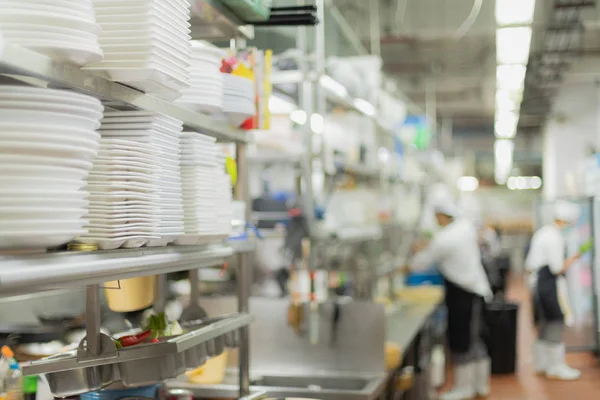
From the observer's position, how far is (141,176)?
1.78 m

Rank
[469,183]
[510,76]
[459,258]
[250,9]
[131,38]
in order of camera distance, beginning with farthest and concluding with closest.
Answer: [469,183] < [510,76] < [459,258] < [250,9] < [131,38]

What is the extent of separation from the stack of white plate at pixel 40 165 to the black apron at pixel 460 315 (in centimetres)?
572

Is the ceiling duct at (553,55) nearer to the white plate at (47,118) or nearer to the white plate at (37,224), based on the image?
the white plate at (47,118)

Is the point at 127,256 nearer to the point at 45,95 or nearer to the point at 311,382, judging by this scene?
the point at 45,95

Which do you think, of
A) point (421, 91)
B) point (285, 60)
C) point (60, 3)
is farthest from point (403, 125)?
point (60, 3)

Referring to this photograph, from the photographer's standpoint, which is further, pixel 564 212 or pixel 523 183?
pixel 523 183

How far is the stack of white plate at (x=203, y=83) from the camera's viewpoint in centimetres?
230

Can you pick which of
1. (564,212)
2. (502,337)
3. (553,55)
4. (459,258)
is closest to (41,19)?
(459,258)

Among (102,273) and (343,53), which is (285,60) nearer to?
(343,53)

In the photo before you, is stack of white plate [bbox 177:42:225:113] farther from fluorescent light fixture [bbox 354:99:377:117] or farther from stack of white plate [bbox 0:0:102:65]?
fluorescent light fixture [bbox 354:99:377:117]

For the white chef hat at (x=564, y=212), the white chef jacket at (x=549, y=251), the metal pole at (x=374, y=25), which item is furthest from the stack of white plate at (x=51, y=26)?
the white chef hat at (x=564, y=212)

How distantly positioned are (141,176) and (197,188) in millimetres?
445

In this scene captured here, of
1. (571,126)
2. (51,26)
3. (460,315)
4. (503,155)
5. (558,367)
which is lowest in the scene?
(558,367)

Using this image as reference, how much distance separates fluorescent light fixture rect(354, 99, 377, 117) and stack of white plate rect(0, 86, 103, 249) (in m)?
3.93
